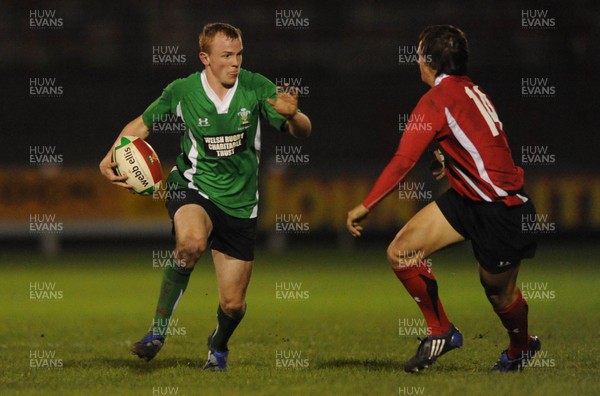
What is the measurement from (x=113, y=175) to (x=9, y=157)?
1584 cm

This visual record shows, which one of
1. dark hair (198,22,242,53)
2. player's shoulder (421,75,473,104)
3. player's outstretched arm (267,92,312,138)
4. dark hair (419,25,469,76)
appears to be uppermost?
dark hair (198,22,242,53)

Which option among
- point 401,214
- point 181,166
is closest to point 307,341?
point 181,166

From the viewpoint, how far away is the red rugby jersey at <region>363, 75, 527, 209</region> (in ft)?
22.2

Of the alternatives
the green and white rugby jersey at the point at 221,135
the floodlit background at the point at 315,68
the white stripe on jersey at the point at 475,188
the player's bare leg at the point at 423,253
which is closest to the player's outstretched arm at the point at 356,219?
the player's bare leg at the point at 423,253

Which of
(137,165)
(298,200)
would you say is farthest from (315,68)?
(137,165)

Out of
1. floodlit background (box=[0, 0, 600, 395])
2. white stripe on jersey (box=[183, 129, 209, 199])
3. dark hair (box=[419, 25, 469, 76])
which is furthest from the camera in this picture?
floodlit background (box=[0, 0, 600, 395])

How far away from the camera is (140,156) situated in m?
7.55

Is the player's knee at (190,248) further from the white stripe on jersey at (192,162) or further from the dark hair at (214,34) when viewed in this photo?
the dark hair at (214,34)

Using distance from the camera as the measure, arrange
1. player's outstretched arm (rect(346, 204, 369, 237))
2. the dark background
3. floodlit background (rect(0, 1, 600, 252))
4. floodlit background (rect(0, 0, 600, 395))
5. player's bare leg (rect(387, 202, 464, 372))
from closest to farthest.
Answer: player's outstretched arm (rect(346, 204, 369, 237)), player's bare leg (rect(387, 202, 464, 372)), floodlit background (rect(0, 0, 600, 395)), floodlit background (rect(0, 1, 600, 252)), the dark background

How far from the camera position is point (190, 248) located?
713cm

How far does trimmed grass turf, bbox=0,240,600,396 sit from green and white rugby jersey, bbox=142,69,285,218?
4.19 feet

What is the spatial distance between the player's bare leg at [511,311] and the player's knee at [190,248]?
1860 millimetres

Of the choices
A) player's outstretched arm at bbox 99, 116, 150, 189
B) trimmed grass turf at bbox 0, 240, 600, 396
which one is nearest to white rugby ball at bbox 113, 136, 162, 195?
player's outstretched arm at bbox 99, 116, 150, 189

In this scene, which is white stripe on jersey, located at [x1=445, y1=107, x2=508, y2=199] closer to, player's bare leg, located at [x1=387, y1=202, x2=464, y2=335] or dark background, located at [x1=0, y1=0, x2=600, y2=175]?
player's bare leg, located at [x1=387, y1=202, x2=464, y2=335]
